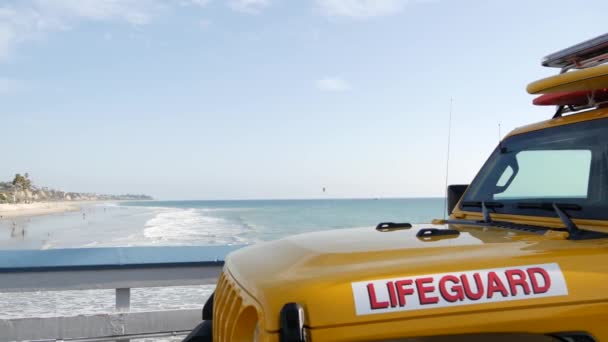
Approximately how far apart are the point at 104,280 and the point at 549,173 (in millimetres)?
2695

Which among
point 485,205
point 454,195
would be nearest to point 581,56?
point 485,205

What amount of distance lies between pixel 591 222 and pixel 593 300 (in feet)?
2.14

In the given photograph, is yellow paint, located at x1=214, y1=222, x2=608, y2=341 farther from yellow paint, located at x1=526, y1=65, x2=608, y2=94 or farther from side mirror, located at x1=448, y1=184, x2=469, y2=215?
side mirror, located at x1=448, y1=184, x2=469, y2=215

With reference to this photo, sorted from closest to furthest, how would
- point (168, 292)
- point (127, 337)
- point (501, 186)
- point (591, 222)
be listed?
point (591, 222)
point (501, 186)
point (127, 337)
point (168, 292)

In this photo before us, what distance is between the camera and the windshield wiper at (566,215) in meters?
2.24

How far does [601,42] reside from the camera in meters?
2.78

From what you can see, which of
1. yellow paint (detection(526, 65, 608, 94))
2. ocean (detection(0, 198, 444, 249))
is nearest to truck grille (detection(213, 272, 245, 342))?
yellow paint (detection(526, 65, 608, 94))

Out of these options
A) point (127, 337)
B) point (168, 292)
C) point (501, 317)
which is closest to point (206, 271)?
point (127, 337)

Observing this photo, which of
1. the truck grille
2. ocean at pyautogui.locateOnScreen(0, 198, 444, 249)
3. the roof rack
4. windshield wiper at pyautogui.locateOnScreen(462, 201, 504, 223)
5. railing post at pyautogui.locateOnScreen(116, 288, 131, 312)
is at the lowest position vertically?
ocean at pyautogui.locateOnScreen(0, 198, 444, 249)

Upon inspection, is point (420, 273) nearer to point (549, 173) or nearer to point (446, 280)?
point (446, 280)

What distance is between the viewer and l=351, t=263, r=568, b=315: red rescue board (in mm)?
1757

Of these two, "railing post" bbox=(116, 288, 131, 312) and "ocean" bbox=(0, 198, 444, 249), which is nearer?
"railing post" bbox=(116, 288, 131, 312)

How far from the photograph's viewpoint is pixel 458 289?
1797 mm

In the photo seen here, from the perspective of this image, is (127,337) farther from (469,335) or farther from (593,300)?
(593,300)
